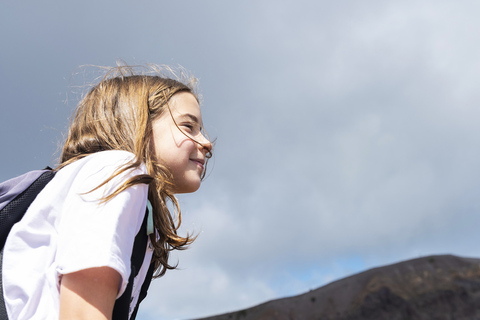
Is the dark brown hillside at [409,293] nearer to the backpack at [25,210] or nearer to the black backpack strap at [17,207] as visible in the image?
the backpack at [25,210]

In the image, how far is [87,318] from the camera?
74 cm

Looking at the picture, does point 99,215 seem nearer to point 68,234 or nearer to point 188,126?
point 68,234

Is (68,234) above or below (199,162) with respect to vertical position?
below

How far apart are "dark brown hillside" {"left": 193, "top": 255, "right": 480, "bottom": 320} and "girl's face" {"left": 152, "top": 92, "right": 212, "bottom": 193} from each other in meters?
11.5

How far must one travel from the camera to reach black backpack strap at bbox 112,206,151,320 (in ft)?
2.80

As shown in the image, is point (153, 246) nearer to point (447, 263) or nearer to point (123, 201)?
point (123, 201)

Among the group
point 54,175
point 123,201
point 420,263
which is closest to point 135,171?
point 123,201

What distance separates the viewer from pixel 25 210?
95 cm

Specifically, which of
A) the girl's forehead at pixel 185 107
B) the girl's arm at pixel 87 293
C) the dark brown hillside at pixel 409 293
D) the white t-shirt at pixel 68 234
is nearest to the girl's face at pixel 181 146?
the girl's forehead at pixel 185 107

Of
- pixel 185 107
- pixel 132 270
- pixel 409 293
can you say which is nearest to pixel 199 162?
pixel 185 107

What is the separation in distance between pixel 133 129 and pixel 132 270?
1.65 feet

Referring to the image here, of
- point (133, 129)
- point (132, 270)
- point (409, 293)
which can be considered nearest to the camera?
point (132, 270)

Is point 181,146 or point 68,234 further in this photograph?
point 181,146

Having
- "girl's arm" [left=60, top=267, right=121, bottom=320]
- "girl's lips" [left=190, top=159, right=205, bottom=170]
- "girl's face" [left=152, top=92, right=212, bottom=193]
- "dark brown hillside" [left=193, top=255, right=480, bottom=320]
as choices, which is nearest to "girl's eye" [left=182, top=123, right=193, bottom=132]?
"girl's face" [left=152, top=92, right=212, bottom=193]
